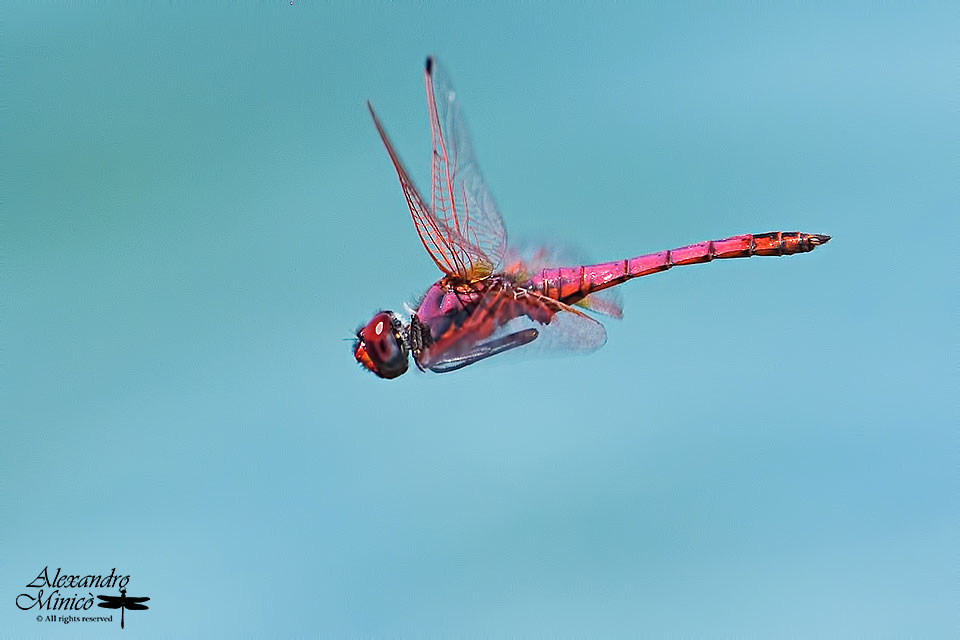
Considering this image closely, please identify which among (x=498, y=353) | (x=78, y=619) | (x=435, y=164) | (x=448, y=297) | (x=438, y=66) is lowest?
(x=78, y=619)

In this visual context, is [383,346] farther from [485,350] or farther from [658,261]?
[658,261]

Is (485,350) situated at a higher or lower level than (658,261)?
lower

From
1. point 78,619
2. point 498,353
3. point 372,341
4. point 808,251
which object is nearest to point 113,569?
point 78,619

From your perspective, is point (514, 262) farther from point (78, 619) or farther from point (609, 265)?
point (78, 619)

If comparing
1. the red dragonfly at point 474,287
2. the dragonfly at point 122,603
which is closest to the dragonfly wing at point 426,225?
the red dragonfly at point 474,287

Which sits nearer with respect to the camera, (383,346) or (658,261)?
(383,346)

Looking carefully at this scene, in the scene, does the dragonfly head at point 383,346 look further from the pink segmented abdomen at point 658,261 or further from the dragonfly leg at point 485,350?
the pink segmented abdomen at point 658,261

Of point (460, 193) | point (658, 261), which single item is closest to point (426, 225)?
point (460, 193)
